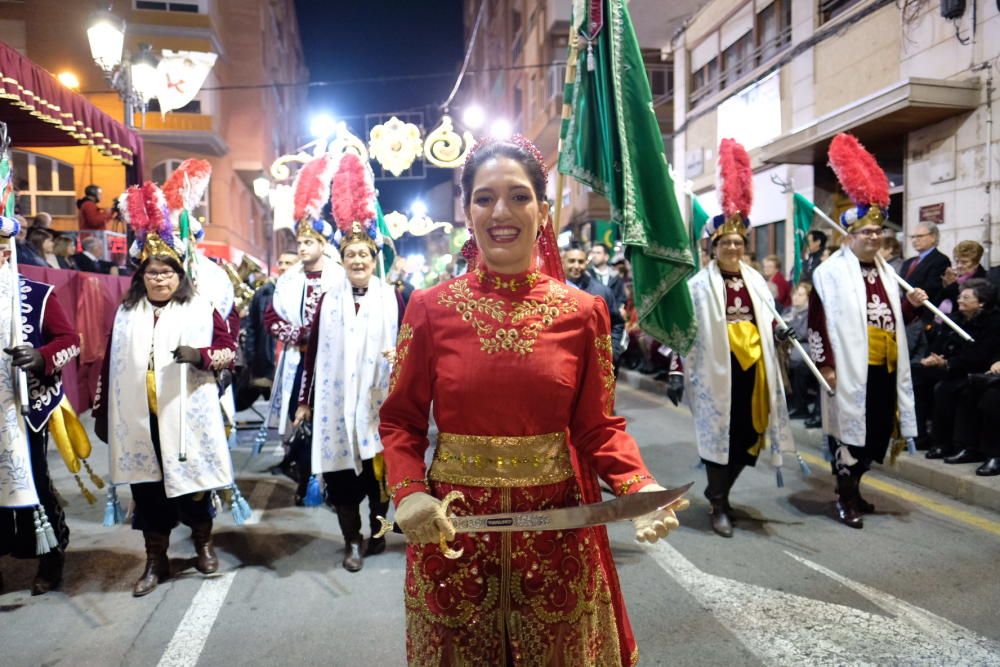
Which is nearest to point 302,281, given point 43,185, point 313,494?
point 313,494

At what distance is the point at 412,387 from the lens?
2004 millimetres

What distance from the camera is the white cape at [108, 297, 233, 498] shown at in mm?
4082

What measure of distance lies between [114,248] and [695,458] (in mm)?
10874

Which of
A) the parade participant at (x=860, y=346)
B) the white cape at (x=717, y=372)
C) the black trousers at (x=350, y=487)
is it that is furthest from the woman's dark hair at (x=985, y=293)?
the black trousers at (x=350, y=487)

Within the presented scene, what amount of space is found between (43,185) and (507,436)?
2170 cm

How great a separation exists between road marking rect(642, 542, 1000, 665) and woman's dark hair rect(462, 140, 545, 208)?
97.9 inches

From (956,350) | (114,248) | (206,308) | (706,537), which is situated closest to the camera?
(206,308)

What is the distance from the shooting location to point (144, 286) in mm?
4230

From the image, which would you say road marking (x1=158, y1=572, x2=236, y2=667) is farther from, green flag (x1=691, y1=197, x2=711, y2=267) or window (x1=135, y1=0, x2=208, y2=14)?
window (x1=135, y1=0, x2=208, y2=14)

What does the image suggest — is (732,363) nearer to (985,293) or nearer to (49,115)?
(985,293)

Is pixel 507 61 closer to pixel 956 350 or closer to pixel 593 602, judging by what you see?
pixel 956 350

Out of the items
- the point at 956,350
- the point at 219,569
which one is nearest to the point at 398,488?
the point at 219,569

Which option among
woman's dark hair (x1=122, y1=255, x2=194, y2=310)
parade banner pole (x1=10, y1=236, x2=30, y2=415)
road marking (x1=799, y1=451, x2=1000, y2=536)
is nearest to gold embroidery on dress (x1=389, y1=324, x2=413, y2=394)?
woman's dark hair (x1=122, y1=255, x2=194, y2=310)

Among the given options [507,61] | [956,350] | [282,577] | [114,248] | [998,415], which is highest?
[507,61]
